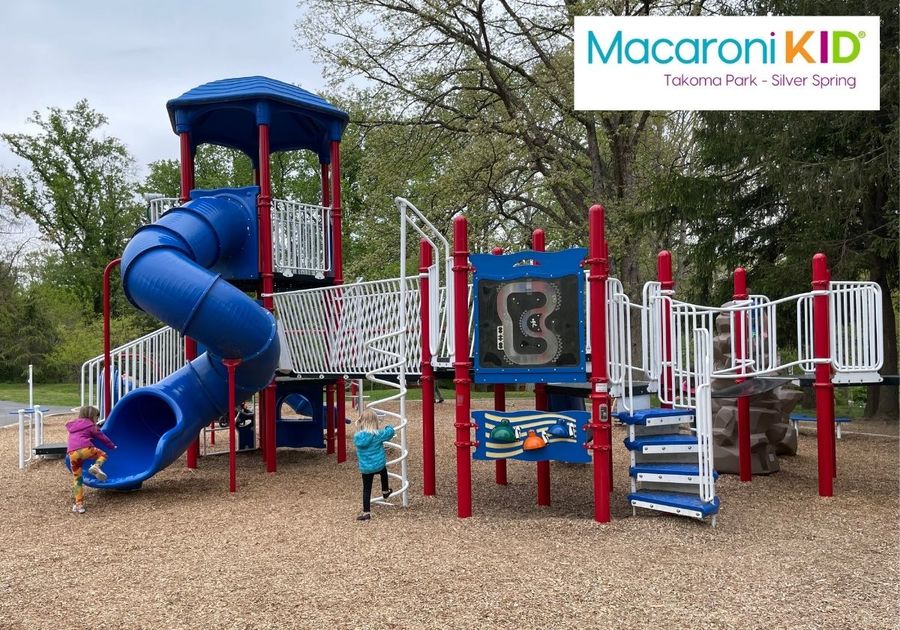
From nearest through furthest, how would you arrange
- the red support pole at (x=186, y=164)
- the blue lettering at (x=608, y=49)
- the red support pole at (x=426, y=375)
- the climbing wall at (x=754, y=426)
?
the red support pole at (x=426, y=375), the climbing wall at (x=754, y=426), the red support pole at (x=186, y=164), the blue lettering at (x=608, y=49)

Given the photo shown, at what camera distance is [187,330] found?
895 centimetres

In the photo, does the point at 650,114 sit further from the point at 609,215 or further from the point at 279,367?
the point at 279,367

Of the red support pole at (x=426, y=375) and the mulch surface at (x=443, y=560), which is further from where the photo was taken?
the red support pole at (x=426, y=375)

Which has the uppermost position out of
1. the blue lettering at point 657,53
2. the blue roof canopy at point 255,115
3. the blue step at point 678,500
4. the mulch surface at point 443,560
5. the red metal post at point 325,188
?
the blue lettering at point 657,53

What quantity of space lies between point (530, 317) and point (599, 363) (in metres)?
0.82

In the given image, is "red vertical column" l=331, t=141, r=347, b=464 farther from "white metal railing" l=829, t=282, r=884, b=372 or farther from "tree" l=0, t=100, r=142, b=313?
"tree" l=0, t=100, r=142, b=313

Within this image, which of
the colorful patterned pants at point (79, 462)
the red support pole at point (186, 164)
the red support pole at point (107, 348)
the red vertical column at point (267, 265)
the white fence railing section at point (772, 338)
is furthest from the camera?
the red support pole at point (186, 164)

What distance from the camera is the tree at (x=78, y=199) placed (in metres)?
41.5

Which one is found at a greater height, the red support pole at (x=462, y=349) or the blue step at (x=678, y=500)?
the red support pole at (x=462, y=349)

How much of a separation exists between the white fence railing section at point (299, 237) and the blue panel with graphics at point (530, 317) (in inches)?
171

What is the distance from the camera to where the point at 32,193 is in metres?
41.6

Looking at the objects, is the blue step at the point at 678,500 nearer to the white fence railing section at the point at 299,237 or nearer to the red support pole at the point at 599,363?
the red support pole at the point at 599,363

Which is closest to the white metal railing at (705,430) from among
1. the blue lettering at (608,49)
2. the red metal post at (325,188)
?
the red metal post at (325,188)

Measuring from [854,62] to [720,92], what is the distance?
2349 mm
